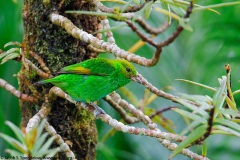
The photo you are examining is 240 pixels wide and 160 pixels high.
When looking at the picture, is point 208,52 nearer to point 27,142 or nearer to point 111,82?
point 111,82

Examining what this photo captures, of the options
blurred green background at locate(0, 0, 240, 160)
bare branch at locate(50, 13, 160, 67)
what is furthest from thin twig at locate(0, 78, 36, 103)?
blurred green background at locate(0, 0, 240, 160)

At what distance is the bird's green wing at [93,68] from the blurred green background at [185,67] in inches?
43.5

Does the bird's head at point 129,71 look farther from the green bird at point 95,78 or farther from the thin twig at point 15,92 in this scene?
the thin twig at point 15,92

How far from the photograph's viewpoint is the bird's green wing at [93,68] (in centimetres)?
186

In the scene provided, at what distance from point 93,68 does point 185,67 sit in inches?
77.8

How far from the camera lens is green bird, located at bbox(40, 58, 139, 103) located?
6.46 ft

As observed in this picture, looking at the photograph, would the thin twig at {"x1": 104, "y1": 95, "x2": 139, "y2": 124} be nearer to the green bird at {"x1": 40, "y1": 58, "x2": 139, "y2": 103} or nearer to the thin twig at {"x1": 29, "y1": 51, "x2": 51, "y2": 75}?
the green bird at {"x1": 40, "y1": 58, "x2": 139, "y2": 103}

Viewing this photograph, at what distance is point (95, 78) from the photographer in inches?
83.0

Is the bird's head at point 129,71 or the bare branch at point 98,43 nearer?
the bare branch at point 98,43

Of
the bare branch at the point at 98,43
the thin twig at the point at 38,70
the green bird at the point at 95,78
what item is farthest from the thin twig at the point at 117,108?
the bare branch at the point at 98,43

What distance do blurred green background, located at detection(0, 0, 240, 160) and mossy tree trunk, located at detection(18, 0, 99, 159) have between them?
1.30m

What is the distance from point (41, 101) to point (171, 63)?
217 centimetres

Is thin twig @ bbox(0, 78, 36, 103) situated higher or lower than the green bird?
lower

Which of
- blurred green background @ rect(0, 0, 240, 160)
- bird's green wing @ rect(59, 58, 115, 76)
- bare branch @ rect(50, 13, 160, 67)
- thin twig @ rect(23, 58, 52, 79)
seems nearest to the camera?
bare branch @ rect(50, 13, 160, 67)
